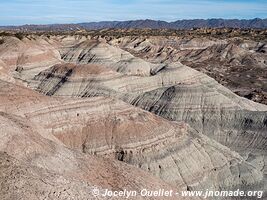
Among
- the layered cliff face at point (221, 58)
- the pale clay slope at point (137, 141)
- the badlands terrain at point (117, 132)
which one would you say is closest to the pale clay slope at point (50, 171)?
the badlands terrain at point (117, 132)

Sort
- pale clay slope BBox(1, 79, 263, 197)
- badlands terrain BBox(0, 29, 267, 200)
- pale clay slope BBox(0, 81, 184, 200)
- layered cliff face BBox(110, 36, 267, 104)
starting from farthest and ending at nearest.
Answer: layered cliff face BBox(110, 36, 267, 104) < pale clay slope BBox(1, 79, 263, 197) < badlands terrain BBox(0, 29, 267, 200) < pale clay slope BBox(0, 81, 184, 200)

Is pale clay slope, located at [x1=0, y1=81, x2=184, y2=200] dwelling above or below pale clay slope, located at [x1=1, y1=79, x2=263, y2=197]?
above

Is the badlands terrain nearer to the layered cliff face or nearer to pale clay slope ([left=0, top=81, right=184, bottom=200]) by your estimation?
pale clay slope ([left=0, top=81, right=184, bottom=200])

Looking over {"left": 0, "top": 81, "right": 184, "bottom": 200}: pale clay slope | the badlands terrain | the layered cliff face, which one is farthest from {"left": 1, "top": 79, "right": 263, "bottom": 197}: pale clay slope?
the layered cliff face

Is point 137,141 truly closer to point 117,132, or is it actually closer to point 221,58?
point 117,132

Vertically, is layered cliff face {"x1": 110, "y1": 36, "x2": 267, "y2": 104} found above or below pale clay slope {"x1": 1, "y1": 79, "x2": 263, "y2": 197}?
below

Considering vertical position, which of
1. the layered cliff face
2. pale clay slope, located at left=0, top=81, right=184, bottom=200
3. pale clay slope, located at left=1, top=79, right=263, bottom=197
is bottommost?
the layered cliff face

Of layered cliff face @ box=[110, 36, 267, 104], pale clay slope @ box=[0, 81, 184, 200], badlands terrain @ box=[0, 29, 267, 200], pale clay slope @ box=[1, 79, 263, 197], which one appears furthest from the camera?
layered cliff face @ box=[110, 36, 267, 104]

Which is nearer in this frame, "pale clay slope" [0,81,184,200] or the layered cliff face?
"pale clay slope" [0,81,184,200]

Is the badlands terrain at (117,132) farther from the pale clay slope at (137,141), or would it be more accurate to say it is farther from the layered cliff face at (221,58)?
the layered cliff face at (221,58)

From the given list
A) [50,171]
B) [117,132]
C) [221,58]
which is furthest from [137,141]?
[221,58]
